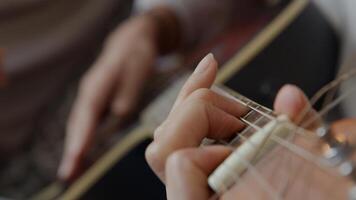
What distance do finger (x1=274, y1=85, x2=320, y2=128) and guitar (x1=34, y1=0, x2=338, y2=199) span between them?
0.55ft

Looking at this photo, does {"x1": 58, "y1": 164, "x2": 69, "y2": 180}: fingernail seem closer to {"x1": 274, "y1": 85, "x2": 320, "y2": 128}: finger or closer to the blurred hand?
the blurred hand

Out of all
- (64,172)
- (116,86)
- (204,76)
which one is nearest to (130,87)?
(116,86)

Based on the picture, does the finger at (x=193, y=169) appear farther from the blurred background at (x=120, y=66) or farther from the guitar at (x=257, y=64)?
the guitar at (x=257, y=64)

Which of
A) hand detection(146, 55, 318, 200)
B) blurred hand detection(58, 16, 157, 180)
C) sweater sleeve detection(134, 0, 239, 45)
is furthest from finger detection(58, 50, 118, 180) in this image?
hand detection(146, 55, 318, 200)

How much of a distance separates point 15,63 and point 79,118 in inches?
8.3

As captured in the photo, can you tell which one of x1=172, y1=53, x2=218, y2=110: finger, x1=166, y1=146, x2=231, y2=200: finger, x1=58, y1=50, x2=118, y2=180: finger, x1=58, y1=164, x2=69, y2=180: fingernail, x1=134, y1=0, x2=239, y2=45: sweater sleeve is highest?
x1=172, y1=53, x2=218, y2=110: finger

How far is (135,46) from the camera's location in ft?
2.10

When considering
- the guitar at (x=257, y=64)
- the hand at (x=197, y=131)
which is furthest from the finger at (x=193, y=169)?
the guitar at (x=257, y=64)

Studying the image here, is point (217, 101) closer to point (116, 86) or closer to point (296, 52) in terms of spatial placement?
point (296, 52)

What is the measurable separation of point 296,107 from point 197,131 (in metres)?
0.05

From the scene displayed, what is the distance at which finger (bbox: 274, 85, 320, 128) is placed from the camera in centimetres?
26

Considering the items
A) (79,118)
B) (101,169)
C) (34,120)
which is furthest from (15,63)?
(101,169)

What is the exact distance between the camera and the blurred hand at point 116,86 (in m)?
0.64

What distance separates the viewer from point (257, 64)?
1.69ft
